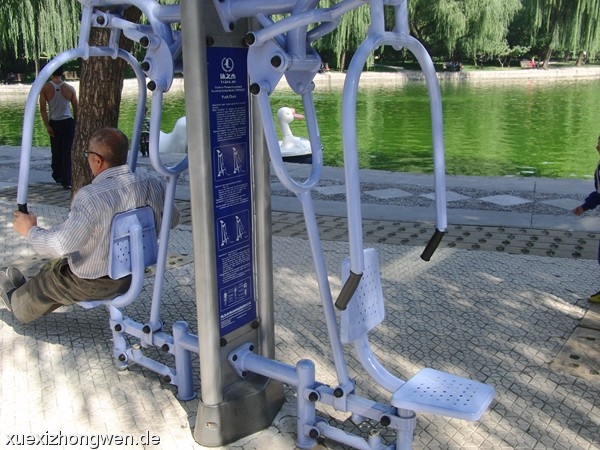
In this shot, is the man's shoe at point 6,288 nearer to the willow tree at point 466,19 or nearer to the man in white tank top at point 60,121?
the man in white tank top at point 60,121

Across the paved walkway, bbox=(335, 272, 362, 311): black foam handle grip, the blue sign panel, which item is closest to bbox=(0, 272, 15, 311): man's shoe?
the paved walkway

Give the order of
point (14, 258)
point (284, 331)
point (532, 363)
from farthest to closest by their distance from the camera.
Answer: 1. point (14, 258)
2. point (284, 331)
3. point (532, 363)

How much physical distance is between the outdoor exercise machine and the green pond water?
9620 millimetres

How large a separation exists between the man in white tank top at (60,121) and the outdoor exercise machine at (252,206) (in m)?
5.95

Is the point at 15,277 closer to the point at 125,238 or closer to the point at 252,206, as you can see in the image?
the point at 125,238

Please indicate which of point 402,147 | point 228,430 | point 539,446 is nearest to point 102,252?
point 228,430

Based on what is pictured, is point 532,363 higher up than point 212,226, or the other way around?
point 212,226

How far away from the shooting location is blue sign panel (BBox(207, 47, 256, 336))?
286 cm

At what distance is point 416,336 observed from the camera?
4.21m

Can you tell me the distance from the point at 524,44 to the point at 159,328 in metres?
57.3

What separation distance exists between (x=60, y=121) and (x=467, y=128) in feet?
43.5

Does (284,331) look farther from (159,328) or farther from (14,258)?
(14,258)

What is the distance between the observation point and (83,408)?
333 cm

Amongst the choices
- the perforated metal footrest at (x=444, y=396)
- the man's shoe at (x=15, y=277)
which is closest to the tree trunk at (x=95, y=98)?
the man's shoe at (x=15, y=277)
